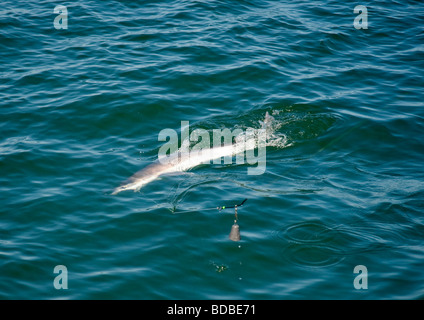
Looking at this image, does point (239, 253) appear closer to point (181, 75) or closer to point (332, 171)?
point (332, 171)

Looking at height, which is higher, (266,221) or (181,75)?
(181,75)

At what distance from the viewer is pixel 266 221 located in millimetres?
11969

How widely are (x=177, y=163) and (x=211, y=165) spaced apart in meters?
0.87

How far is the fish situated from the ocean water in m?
0.23

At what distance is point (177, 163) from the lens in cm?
1394

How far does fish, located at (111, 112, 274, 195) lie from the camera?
13.1 m

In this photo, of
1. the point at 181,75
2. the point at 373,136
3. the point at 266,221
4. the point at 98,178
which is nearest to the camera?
the point at 266,221

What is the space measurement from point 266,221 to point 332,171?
281cm

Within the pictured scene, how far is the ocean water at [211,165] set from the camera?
10500 mm

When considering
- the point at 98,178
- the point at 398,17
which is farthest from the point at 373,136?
the point at 398,17
